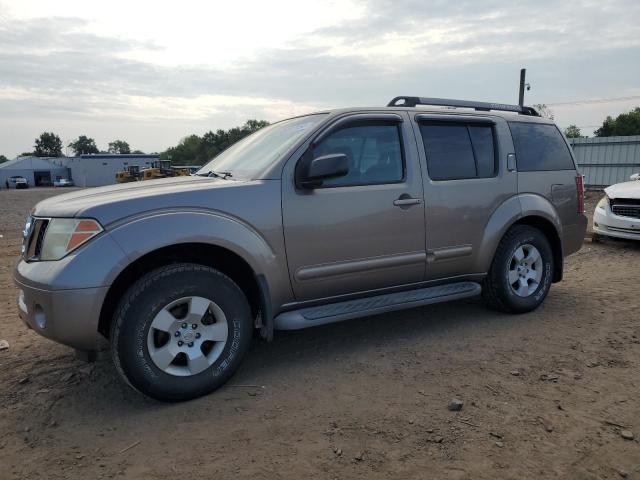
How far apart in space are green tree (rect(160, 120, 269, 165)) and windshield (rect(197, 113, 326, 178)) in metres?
75.6

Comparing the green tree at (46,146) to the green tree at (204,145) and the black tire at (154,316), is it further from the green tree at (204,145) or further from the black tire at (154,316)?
the black tire at (154,316)

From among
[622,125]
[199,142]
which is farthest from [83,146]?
[622,125]

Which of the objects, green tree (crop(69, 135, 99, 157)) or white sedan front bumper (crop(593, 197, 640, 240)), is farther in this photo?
green tree (crop(69, 135, 99, 157))

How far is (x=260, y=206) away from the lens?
3268 millimetres

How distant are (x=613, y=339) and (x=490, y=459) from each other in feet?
7.34

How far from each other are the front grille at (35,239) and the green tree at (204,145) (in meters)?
76.7

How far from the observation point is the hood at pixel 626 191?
24.8 feet

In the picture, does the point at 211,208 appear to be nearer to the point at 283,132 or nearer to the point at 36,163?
the point at 283,132

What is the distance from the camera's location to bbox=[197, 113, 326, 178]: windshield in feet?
11.8

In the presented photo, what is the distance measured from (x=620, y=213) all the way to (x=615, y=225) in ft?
0.72

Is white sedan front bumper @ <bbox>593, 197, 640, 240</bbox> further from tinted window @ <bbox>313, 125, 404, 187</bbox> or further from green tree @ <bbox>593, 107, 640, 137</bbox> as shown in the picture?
green tree @ <bbox>593, 107, 640, 137</bbox>

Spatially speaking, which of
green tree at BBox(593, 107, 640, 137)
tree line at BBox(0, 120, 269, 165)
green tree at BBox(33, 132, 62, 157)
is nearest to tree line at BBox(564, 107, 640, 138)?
green tree at BBox(593, 107, 640, 137)

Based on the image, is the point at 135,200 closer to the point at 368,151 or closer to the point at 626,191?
the point at 368,151

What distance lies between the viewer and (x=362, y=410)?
290cm
